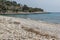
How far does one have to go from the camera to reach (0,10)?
8556cm

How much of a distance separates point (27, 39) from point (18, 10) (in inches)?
4176

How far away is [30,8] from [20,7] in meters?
13.7

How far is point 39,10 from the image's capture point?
453 feet

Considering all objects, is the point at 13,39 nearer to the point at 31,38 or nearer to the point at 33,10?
the point at 31,38

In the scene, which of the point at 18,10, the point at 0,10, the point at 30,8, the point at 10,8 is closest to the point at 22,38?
the point at 0,10

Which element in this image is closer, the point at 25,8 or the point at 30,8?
the point at 25,8

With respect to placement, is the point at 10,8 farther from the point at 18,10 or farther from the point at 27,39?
the point at 27,39

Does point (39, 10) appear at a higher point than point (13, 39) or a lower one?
lower

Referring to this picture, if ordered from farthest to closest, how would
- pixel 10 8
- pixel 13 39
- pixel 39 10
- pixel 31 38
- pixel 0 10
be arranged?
Answer: pixel 39 10
pixel 10 8
pixel 0 10
pixel 31 38
pixel 13 39

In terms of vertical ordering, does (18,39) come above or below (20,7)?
above

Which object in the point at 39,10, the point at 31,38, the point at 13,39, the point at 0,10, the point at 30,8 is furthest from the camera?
the point at 39,10

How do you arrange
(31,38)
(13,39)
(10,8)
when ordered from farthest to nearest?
(10,8) < (31,38) < (13,39)

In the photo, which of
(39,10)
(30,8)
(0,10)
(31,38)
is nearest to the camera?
(31,38)

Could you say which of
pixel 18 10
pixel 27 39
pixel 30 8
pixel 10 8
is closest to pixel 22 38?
pixel 27 39
